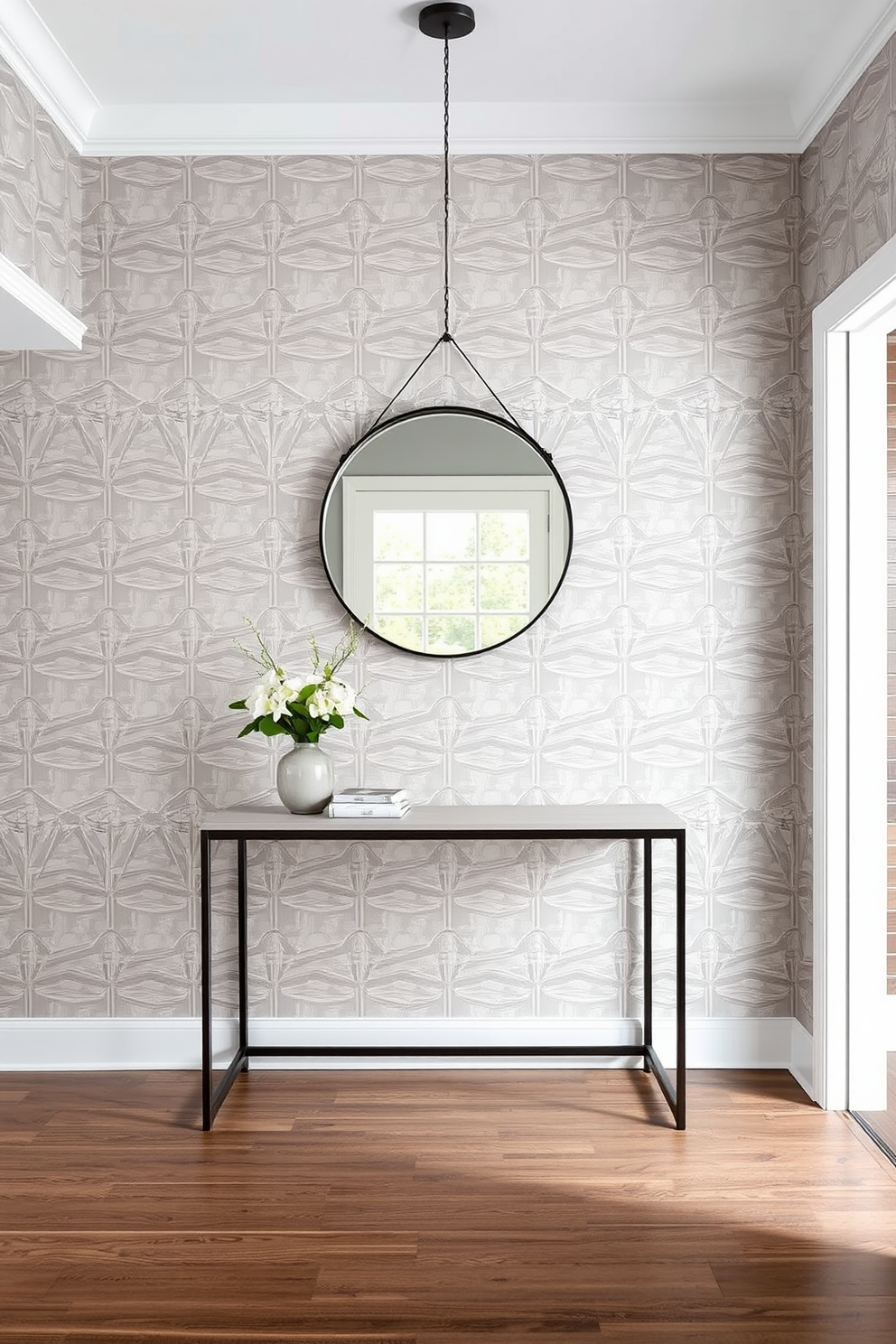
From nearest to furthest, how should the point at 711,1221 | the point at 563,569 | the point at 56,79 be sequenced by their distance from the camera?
1. the point at 711,1221
2. the point at 56,79
3. the point at 563,569

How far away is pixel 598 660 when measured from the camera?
3.35 m

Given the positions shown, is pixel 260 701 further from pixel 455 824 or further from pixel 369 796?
pixel 455 824

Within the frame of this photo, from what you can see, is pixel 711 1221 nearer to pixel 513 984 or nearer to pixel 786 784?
pixel 513 984

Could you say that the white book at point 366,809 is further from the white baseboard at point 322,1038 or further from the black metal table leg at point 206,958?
the white baseboard at point 322,1038

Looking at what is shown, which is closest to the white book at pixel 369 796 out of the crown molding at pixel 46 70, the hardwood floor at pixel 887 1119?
the hardwood floor at pixel 887 1119

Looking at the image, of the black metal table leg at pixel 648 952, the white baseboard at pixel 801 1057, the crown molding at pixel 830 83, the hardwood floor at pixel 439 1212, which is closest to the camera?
the hardwood floor at pixel 439 1212

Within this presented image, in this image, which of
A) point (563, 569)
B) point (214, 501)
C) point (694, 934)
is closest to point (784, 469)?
point (563, 569)

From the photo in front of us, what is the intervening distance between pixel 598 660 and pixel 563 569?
29 cm

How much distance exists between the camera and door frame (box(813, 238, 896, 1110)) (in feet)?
9.92

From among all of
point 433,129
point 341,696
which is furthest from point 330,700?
point 433,129

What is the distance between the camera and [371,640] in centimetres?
335

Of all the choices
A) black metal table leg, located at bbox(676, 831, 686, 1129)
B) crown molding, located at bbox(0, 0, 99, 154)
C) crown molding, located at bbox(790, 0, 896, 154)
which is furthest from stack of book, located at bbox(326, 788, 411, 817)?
crown molding, located at bbox(790, 0, 896, 154)

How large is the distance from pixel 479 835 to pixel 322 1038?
3.13 ft

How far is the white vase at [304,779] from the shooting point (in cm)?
305
